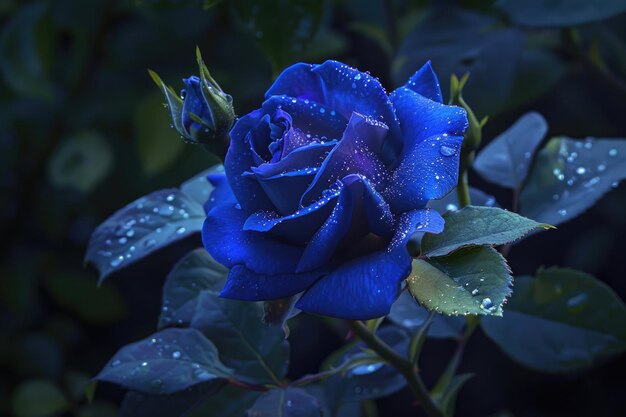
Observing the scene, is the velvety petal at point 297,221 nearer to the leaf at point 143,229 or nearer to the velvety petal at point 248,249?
the velvety petal at point 248,249

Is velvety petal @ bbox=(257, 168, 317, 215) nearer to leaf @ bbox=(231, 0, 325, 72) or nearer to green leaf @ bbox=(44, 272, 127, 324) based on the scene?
leaf @ bbox=(231, 0, 325, 72)

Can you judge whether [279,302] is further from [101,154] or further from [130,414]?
[101,154]

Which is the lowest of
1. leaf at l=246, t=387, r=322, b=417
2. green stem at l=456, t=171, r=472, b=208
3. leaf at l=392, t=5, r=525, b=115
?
leaf at l=246, t=387, r=322, b=417

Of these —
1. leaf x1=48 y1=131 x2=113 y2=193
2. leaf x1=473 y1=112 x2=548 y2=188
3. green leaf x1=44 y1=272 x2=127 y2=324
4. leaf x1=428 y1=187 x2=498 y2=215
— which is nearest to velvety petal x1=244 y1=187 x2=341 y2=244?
leaf x1=428 y1=187 x2=498 y2=215

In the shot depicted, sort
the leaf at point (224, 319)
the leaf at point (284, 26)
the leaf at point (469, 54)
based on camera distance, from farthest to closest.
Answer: the leaf at point (469, 54) < the leaf at point (284, 26) < the leaf at point (224, 319)

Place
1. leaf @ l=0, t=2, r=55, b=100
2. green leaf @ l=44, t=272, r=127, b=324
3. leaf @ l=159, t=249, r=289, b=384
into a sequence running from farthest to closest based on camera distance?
green leaf @ l=44, t=272, r=127, b=324 < leaf @ l=0, t=2, r=55, b=100 < leaf @ l=159, t=249, r=289, b=384

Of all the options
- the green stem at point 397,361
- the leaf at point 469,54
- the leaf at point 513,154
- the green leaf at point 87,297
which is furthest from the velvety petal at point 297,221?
the green leaf at point 87,297
